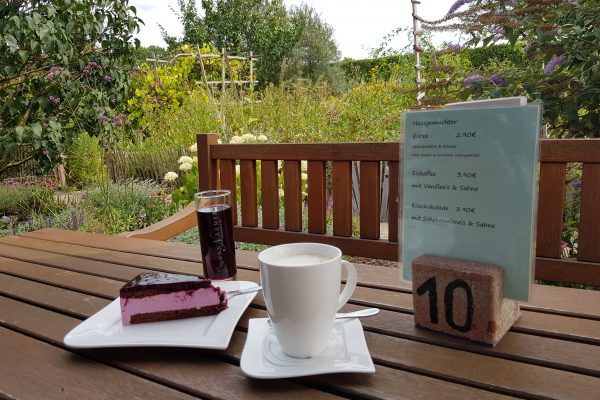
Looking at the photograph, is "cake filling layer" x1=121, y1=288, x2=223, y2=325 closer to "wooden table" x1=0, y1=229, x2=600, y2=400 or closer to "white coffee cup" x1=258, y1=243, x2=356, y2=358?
"wooden table" x1=0, y1=229, x2=600, y2=400

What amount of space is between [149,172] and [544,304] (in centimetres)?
520

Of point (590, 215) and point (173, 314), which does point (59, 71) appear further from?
point (590, 215)

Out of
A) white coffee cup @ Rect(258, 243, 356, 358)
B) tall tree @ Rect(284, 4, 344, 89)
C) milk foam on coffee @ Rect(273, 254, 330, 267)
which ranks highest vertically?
tall tree @ Rect(284, 4, 344, 89)

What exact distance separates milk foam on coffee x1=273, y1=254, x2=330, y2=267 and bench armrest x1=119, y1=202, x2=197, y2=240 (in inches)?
56.9

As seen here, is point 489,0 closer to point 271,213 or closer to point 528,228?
point 271,213

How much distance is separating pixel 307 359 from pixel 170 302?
0.26m

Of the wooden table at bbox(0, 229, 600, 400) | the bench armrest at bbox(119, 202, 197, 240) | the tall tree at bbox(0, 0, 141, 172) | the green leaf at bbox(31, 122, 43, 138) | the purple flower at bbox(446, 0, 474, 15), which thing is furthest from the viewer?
the green leaf at bbox(31, 122, 43, 138)

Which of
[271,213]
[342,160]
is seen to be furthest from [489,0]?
[271,213]

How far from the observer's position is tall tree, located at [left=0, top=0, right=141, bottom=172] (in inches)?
111

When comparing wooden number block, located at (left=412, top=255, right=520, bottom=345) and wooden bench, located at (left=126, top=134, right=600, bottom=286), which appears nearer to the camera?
wooden number block, located at (left=412, top=255, right=520, bottom=345)

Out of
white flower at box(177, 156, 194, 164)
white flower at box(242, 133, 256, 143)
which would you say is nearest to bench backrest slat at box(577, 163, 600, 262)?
white flower at box(242, 133, 256, 143)

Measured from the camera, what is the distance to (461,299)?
26.0 inches

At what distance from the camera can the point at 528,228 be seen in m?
0.62

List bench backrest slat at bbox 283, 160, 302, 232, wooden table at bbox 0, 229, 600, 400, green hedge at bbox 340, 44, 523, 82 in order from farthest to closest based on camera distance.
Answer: green hedge at bbox 340, 44, 523, 82
bench backrest slat at bbox 283, 160, 302, 232
wooden table at bbox 0, 229, 600, 400
